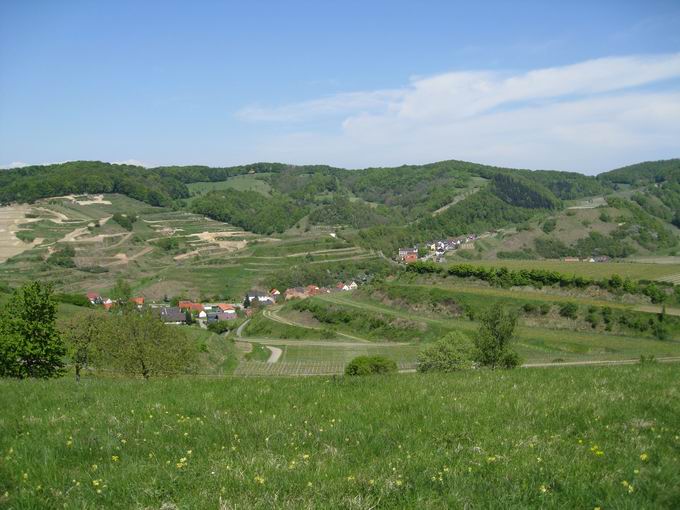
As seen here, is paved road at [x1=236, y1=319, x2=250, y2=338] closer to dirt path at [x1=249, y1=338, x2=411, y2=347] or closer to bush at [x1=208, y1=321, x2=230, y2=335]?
bush at [x1=208, y1=321, x2=230, y2=335]

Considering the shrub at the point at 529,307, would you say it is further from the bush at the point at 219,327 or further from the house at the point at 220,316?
the house at the point at 220,316

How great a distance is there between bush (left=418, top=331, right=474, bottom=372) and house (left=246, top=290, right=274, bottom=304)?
3679 inches

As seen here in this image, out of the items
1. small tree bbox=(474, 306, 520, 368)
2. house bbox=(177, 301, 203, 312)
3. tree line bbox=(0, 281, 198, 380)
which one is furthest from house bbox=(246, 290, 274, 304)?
small tree bbox=(474, 306, 520, 368)

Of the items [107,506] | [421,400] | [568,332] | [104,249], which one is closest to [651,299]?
[568,332]

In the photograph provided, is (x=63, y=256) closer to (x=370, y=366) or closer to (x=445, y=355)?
(x=370, y=366)

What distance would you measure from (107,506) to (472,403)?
6399 mm

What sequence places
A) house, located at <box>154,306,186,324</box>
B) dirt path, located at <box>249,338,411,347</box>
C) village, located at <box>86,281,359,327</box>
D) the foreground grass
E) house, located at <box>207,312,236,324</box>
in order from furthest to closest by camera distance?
house, located at <box>207,312,236,324</box>
village, located at <box>86,281,359,327</box>
house, located at <box>154,306,186,324</box>
dirt path, located at <box>249,338,411,347</box>
the foreground grass

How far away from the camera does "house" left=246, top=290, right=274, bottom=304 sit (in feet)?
465

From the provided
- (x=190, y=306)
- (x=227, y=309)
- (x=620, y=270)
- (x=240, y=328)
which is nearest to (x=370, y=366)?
(x=240, y=328)

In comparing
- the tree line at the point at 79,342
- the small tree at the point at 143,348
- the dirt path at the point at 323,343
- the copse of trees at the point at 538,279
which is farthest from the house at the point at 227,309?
the small tree at the point at 143,348

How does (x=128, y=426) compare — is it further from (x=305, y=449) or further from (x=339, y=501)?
(x=339, y=501)

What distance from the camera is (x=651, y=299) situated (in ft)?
303

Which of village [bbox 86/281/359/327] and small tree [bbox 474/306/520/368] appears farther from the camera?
village [bbox 86/281/359/327]

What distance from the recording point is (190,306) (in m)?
131
